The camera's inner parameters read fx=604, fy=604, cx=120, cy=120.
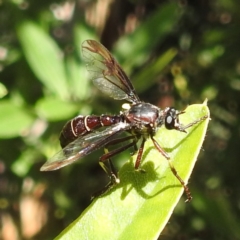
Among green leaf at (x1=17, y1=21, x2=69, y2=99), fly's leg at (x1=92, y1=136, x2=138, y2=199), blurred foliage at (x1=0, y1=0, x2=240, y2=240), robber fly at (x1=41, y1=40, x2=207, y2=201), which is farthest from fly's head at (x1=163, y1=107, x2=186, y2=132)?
green leaf at (x1=17, y1=21, x2=69, y2=99)

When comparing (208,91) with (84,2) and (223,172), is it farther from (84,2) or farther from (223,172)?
(84,2)

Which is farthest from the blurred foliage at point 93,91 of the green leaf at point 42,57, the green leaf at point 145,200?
the green leaf at point 145,200

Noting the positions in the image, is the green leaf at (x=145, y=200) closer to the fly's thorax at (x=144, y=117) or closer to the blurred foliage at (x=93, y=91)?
the fly's thorax at (x=144, y=117)

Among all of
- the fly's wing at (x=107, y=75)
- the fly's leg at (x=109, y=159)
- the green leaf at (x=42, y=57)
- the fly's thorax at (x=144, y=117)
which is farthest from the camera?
the green leaf at (x=42, y=57)

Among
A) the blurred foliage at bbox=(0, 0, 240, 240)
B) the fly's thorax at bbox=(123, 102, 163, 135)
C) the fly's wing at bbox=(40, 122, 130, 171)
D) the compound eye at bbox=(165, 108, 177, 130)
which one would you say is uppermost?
the compound eye at bbox=(165, 108, 177, 130)

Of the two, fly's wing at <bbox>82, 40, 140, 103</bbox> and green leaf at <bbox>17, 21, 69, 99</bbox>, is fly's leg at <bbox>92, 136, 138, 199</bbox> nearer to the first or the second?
fly's wing at <bbox>82, 40, 140, 103</bbox>

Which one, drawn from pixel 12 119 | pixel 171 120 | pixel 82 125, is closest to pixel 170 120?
pixel 171 120
